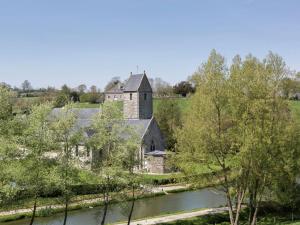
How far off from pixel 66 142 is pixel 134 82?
4469cm

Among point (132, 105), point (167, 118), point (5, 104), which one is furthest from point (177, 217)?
point (167, 118)

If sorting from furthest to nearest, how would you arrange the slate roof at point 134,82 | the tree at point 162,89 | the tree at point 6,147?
the tree at point 162,89
the slate roof at point 134,82
the tree at point 6,147

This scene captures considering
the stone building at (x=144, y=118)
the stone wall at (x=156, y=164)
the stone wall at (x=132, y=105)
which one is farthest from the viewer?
the stone wall at (x=132, y=105)

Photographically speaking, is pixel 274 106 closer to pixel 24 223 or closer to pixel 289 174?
pixel 289 174

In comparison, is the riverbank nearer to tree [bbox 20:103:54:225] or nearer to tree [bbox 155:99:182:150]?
tree [bbox 20:103:54:225]

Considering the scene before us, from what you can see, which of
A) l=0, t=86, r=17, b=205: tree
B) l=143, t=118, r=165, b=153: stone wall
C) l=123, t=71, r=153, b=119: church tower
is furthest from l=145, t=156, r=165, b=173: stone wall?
l=0, t=86, r=17, b=205: tree

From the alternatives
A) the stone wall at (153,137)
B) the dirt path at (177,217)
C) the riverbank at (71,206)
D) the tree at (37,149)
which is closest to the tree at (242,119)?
the dirt path at (177,217)

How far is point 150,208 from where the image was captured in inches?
1598

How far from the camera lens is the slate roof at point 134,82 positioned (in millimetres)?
70213

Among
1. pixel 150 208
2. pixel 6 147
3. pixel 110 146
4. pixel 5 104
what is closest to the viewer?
pixel 6 147

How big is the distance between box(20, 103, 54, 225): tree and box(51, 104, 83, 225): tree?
2.14 feet

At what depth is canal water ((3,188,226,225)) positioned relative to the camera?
115 ft

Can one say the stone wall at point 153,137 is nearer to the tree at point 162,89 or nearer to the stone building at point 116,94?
the stone building at point 116,94

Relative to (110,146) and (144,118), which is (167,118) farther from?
(110,146)
